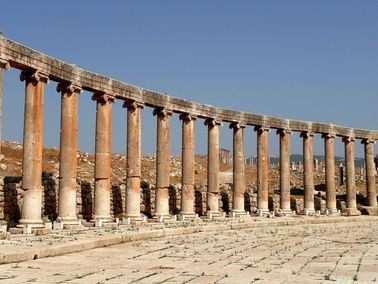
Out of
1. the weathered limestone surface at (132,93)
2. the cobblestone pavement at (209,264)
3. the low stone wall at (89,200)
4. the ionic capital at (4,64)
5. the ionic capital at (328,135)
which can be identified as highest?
the weathered limestone surface at (132,93)

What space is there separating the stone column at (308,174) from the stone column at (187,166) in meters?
12.2

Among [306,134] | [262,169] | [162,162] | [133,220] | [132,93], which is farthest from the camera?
[306,134]

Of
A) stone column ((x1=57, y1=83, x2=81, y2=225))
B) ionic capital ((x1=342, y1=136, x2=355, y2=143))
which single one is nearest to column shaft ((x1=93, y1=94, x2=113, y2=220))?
stone column ((x1=57, y1=83, x2=81, y2=225))

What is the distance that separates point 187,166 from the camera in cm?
3731

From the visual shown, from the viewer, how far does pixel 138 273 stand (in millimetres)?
13727

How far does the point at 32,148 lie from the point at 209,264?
40.9ft

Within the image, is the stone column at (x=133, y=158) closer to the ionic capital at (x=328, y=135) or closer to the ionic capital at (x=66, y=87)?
the ionic capital at (x=66, y=87)

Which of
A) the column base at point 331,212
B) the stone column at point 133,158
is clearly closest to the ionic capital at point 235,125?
the stone column at point 133,158

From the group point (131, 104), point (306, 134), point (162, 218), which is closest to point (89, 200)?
point (162, 218)

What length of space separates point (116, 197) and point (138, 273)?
75.0ft

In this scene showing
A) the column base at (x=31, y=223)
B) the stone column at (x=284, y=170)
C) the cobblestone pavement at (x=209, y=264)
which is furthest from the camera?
the stone column at (x=284, y=170)

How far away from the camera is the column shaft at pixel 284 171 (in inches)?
1742

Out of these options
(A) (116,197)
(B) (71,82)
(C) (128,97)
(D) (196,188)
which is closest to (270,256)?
(B) (71,82)

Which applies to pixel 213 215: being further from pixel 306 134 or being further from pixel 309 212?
pixel 306 134
